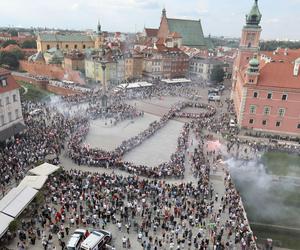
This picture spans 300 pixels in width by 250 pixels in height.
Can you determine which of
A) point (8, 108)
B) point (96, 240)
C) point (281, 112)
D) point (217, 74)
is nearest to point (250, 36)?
point (281, 112)

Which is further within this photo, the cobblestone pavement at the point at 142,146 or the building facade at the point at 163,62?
the building facade at the point at 163,62

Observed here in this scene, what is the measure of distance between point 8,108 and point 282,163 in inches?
1196

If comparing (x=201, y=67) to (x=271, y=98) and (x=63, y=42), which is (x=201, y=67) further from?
(x=63, y=42)

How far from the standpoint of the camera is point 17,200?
19453 millimetres

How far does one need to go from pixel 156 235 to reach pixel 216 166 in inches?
487

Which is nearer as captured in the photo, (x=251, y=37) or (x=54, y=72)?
(x=251, y=37)

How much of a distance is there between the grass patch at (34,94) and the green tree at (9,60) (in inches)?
826

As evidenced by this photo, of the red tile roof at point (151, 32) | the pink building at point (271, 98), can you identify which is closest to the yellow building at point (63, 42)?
the red tile roof at point (151, 32)

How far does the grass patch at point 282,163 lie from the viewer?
1218 inches

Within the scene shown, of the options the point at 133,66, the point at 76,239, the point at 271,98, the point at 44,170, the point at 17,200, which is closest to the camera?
the point at 76,239

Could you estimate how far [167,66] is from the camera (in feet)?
255

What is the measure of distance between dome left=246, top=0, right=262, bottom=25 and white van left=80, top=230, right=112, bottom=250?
47364 millimetres

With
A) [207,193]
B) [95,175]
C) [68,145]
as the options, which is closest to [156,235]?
[207,193]

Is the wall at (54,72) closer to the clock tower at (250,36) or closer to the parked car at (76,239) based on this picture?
the clock tower at (250,36)
